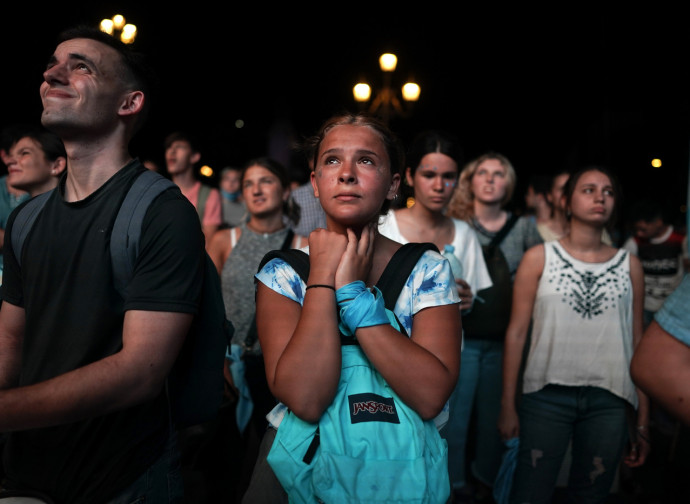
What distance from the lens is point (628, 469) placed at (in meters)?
4.45

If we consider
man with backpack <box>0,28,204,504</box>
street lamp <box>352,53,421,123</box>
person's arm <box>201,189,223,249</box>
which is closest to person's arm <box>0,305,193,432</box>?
man with backpack <box>0,28,204,504</box>

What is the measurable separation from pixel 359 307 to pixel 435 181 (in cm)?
222

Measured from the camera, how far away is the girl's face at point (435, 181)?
3.71 m

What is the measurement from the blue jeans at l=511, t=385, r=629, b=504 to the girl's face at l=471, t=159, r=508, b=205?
75.4 inches

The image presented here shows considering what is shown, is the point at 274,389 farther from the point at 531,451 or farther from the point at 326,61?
the point at 326,61

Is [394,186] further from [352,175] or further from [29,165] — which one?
[29,165]

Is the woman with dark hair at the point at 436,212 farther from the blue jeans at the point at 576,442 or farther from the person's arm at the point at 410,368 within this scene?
the person's arm at the point at 410,368

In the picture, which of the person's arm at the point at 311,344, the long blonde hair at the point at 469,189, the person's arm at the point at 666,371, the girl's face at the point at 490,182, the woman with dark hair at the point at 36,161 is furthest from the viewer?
the long blonde hair at the point at 469,189

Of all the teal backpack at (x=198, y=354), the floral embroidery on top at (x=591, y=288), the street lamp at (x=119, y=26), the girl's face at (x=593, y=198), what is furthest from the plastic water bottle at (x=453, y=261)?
the street lamp at (x=119, y=26)

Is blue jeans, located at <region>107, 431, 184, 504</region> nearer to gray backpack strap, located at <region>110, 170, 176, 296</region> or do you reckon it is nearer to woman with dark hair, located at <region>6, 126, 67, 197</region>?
gray backpack strap, located at <region>110, 170, 176, 296</region>

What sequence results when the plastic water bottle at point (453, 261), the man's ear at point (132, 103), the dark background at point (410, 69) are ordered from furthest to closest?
the dark background at point (410, 69)
the plastic water bottle at point (453, 261)
the man's ear at point (132, 103)

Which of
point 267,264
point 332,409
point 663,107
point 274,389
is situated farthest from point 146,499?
point 663,107

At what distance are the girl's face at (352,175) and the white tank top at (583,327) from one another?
1.78 meters

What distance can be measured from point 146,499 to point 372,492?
0.82 m
